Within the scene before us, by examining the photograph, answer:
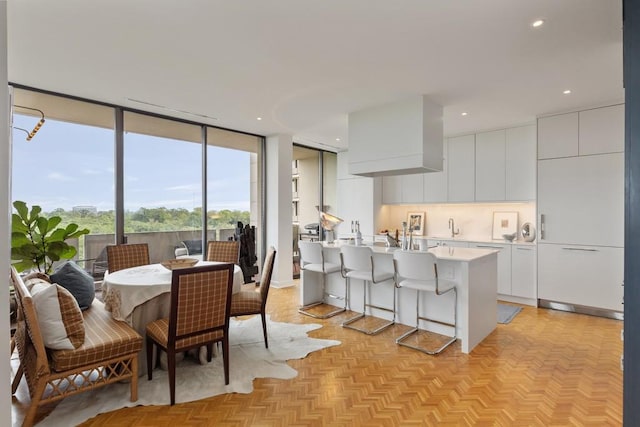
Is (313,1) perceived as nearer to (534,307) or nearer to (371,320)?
(371,320)

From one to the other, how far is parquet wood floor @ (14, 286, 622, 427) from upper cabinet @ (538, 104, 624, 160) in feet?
7.69

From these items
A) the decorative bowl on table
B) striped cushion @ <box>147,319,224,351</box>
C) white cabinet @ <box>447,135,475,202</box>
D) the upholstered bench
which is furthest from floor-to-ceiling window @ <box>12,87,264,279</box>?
white cabinet @ <box>447,135,475,202</box>

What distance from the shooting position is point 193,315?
2518 millimetres

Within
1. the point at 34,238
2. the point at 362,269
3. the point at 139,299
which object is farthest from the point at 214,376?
the point at 34,238

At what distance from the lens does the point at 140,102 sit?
13.9 feet

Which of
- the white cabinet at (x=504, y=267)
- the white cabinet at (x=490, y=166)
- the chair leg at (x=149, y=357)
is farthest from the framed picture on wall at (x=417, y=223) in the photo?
the chair leg at (x=149, y=357)

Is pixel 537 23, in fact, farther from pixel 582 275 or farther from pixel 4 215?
pixel 582 275

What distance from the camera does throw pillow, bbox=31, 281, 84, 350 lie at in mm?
2105

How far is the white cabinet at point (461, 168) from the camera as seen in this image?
18.9ft

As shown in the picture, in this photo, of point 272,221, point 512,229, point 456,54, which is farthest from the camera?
point 272,221

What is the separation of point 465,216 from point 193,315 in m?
5.20

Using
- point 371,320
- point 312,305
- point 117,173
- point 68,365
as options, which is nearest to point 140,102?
point 117,173

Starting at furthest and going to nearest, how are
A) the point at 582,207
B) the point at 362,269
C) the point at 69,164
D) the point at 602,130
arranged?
the point at 582,207
the point at 602,130
the point at 69,164
the point at 362,269

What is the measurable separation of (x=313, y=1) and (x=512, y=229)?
16.1ft
